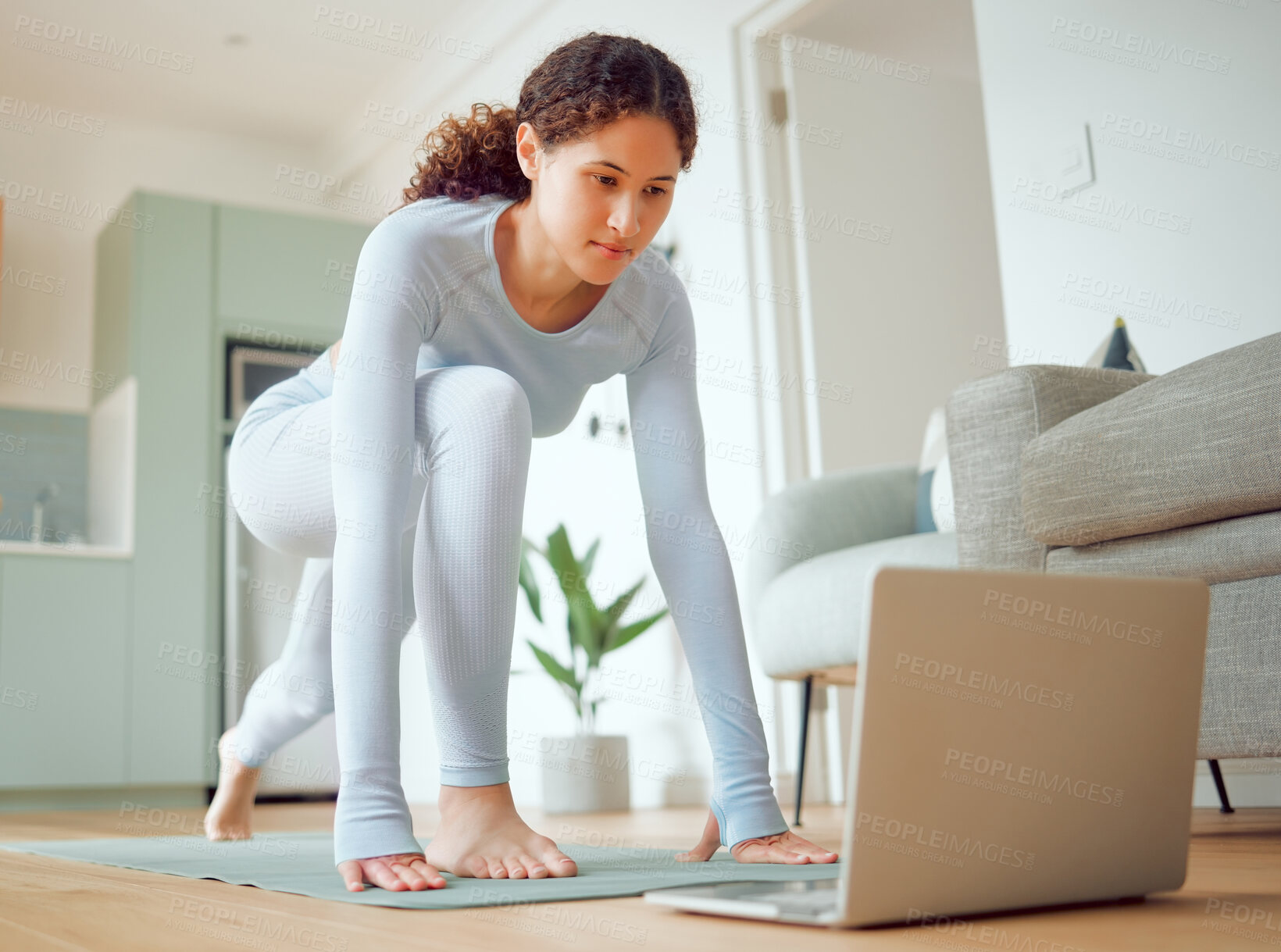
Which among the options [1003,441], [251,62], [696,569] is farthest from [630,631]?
[251,62]

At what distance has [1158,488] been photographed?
1.42 metres

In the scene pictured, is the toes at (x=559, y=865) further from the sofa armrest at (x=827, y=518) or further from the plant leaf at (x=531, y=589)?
the plant leaf at (x=531, y=589)

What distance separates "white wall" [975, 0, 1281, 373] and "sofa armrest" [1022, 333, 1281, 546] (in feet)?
3.41

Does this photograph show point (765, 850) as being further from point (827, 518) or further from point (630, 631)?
point (630, 631)

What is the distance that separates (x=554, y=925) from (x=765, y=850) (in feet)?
1.49

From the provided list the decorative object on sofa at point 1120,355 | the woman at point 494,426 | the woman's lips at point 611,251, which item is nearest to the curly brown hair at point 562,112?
the woman at point 494,426

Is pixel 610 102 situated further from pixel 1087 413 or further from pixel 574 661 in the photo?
pixel 574 661

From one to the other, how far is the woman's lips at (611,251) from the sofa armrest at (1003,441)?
61 centimetres

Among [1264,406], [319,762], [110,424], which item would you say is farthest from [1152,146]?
[110,424]

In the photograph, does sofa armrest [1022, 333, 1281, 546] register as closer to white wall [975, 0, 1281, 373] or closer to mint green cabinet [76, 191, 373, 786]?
white wall [975, 0, 1281, 373]

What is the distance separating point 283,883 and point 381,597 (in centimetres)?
28

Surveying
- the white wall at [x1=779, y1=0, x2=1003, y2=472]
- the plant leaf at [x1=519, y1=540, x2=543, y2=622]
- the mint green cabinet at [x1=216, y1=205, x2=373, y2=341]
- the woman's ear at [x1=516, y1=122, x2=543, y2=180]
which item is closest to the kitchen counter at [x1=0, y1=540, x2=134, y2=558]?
the mint green cabinet at [x1=216, y1=205, x2=373, y2=341]

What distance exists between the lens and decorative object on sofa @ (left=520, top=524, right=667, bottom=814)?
3.37 m

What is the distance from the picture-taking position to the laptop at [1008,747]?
2.34ft
